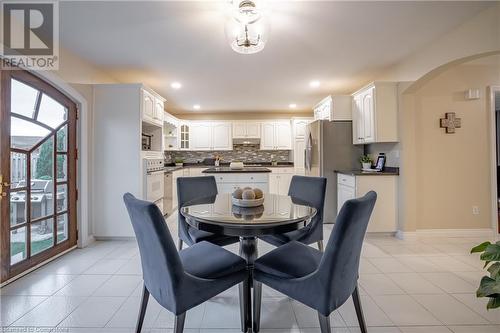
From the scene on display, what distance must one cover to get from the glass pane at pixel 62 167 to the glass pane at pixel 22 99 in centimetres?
61

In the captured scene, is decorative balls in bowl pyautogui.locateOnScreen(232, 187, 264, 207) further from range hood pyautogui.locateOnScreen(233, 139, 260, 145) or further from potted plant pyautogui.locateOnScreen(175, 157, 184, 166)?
potted plant pyautogui.locateOnScreen(175, 157, 184, 166)

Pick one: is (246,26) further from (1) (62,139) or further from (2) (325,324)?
(1) (62,139)

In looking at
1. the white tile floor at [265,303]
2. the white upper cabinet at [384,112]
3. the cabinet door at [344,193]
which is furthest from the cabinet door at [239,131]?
the white tile floor at [265,303]

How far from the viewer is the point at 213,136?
6.58m

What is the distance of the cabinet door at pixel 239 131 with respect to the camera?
654 cm

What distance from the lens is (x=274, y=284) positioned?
57.2 inches

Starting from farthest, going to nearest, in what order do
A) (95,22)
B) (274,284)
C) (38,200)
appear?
(38,200), (95,22), (274,284)

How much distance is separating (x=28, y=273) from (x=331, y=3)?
3.74 m

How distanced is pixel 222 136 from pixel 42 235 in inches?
175

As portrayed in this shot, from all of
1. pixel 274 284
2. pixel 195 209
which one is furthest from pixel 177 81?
pixel 274 284

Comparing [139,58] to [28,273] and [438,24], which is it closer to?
[28,273]

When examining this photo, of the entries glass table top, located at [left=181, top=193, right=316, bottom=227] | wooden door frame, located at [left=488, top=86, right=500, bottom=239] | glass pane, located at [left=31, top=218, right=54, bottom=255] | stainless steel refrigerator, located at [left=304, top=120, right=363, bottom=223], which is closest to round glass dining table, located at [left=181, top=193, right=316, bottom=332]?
glass table top, located at [left=181, top=193, right=316, bottom=227]

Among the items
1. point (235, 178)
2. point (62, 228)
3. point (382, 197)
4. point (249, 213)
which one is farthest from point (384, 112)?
point (62, 228)

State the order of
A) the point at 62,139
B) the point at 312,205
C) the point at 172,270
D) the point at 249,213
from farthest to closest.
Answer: the point at 62,139
the point at 312,205
the point at 249,213
the point at 172,270
